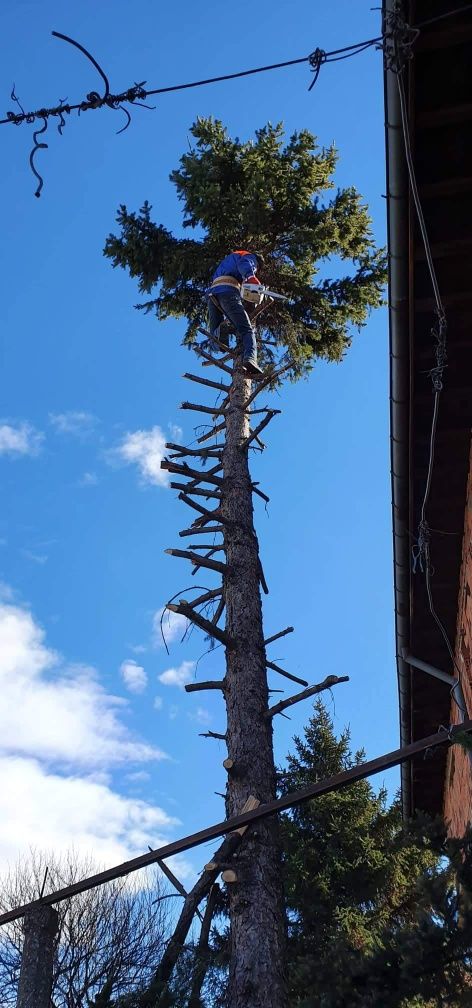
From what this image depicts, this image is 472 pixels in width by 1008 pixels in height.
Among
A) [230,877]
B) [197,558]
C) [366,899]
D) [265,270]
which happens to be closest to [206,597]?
[197,558]

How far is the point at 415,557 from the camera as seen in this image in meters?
5.65

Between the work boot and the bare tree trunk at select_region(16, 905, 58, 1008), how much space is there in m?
5.71

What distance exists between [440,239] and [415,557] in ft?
6.75

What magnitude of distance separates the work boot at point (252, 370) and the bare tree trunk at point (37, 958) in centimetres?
571

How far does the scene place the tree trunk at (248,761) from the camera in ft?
14.4

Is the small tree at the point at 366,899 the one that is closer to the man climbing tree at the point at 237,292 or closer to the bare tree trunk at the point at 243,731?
the bare tree trunk at the point at 243,731

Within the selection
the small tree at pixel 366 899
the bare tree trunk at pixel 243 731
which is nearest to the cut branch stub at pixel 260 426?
the bare tree trunk at pixel 243 731

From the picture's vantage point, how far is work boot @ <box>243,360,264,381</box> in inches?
348

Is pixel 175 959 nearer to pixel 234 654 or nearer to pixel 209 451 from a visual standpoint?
pixel 234 654

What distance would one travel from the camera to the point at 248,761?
534 centimetres

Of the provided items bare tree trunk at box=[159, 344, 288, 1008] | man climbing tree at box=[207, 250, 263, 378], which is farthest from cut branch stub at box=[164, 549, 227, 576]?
man climbing tree at box=[207, 250, 263, 378]

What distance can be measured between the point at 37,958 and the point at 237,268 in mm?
6840

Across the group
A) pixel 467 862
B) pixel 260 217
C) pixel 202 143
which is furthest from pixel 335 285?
pixel 467 862

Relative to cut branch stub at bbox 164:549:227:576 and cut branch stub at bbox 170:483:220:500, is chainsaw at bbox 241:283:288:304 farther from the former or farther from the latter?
cut branch stub at bbox 164:549:227:576
